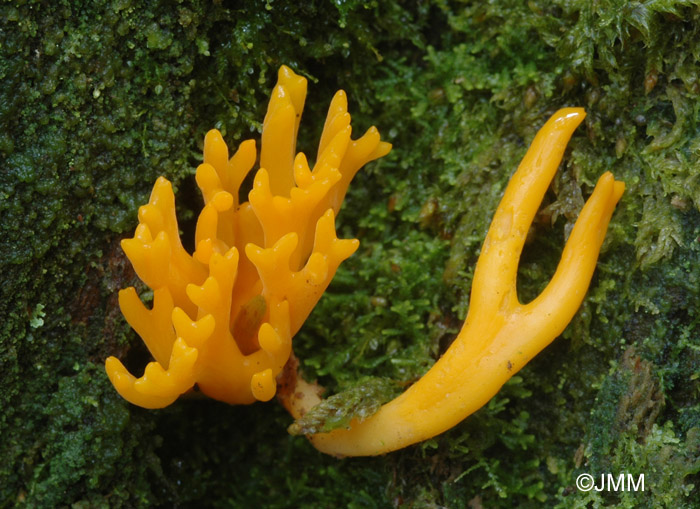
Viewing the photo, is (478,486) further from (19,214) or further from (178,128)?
(19,214)

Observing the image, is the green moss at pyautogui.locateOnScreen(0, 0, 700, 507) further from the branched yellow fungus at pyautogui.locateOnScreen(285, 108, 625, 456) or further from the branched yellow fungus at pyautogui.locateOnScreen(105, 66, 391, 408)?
the branched yellow fungus at pyautogui.locateOnScreen(105, 66, 391, 408)

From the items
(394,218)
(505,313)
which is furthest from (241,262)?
(505,313)

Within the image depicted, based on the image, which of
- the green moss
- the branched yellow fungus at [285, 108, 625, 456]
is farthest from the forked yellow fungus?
the green moss

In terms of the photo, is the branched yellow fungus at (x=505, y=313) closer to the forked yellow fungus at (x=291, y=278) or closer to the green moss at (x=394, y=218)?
the forked yellow fungus at (x=291, y=278)

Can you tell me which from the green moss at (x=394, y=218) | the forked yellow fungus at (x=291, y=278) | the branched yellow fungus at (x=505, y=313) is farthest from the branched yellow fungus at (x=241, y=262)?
the branched yellow fungus at (x=505, y=313)

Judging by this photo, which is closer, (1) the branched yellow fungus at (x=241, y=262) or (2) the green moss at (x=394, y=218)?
(1) the branched yellow fungus at (x=241, y=262)

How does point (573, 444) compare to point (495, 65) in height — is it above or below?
below

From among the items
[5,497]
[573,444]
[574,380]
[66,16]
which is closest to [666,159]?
[574,380]
